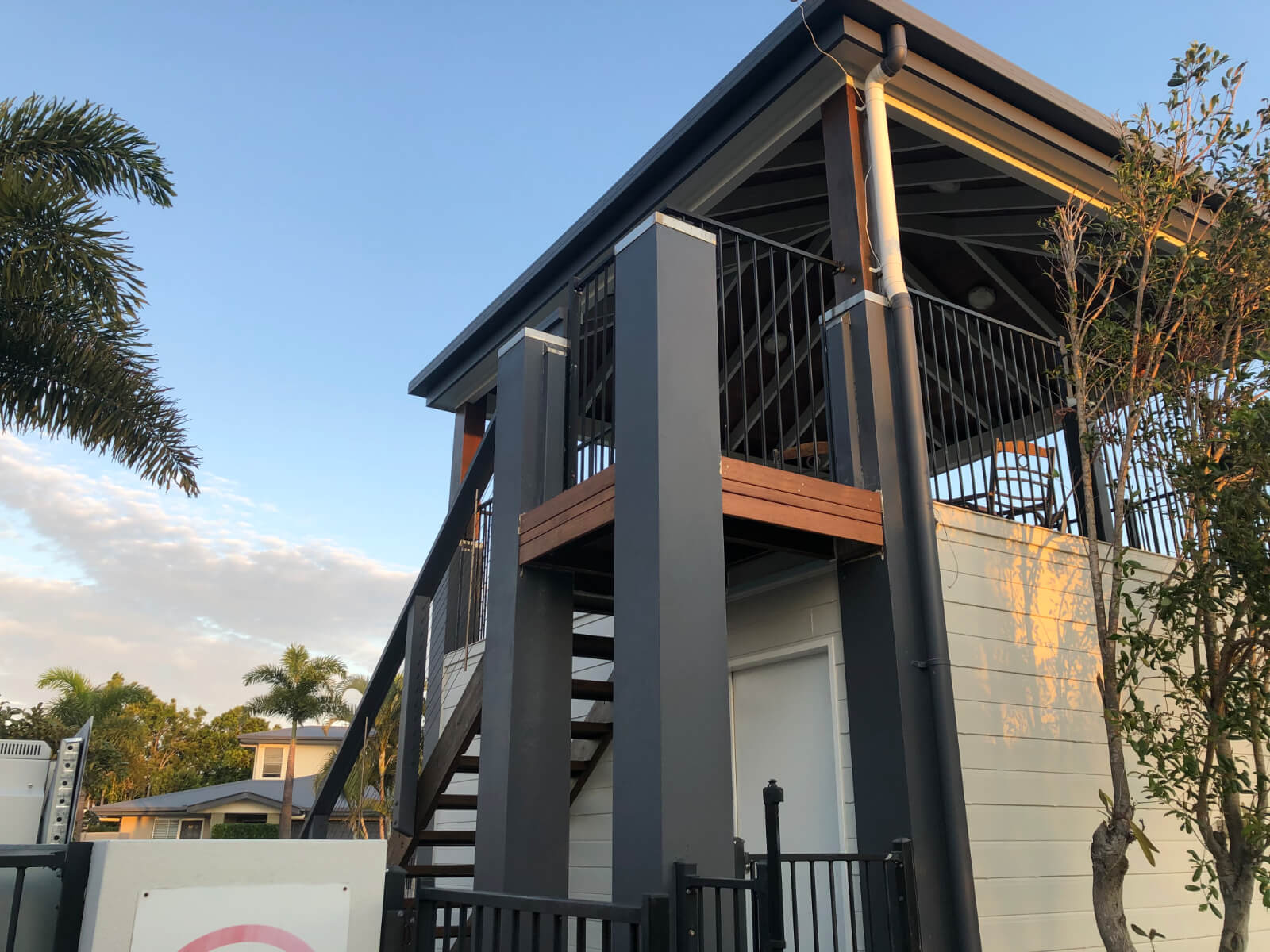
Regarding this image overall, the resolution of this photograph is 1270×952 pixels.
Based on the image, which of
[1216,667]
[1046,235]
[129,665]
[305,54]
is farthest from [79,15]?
[129,665]

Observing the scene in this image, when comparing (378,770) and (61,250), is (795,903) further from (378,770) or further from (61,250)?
(378,770)

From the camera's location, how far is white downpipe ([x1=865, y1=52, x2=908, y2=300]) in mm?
4719

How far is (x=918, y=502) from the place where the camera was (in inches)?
166

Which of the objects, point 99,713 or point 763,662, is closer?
point 763,662

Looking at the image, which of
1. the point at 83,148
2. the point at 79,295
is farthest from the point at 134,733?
the point at 83,148

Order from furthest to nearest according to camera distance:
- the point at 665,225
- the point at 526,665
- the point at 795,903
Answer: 1. the point at 526,665
2. the point at 665,225
3. the point at 795,903

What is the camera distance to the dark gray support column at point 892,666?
3766mm

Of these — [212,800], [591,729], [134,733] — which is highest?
[134,733]

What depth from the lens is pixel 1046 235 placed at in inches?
290

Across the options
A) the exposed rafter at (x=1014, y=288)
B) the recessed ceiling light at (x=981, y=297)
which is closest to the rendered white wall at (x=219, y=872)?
the exposed rafter at (x=1014, y=288)

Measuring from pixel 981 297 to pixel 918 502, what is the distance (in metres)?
5.29

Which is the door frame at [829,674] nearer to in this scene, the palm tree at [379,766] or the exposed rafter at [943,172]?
the exposed rafter at [943,172]

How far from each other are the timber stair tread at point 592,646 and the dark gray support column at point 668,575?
1.51m

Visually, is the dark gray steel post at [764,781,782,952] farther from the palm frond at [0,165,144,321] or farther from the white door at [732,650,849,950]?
the palm frond at [0,165,144,321]
